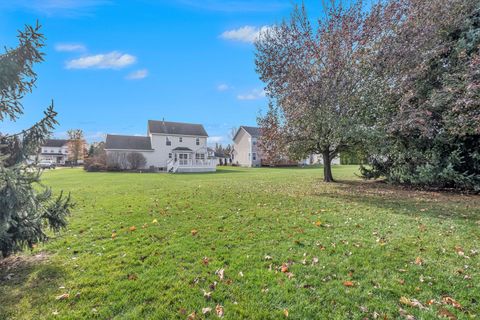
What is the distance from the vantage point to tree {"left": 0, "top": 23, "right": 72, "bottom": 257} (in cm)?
333

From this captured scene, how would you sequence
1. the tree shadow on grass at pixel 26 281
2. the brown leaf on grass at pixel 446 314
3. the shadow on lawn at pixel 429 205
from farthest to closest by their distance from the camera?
the shadow on lawn at pixel 429 205
the tree shadow on grass at pixel 26 281
the brown leaf on grass at pixel 446 314

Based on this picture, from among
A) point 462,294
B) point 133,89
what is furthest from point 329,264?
point 133,89

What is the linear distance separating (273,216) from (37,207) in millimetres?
5044

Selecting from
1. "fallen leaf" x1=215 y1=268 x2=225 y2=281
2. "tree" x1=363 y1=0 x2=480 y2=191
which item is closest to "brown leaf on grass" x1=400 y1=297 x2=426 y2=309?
"fallen leaf" x1=215 y1=268 x2=225 y2=281

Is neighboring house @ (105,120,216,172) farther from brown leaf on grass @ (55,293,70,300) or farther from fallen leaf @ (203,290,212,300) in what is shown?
fallen leaf @ (203,290,212,300)

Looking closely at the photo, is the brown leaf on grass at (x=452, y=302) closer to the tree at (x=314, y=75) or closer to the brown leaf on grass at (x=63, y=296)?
the brown leaf on grass at (x=63, y=296)

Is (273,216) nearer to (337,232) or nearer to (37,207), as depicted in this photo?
(337,232)

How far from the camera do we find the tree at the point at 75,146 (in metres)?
52.0

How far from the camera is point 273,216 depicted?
261 inches

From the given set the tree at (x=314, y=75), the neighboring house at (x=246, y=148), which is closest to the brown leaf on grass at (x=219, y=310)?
the tree at (x=314, y=75)

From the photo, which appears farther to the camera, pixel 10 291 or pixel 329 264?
pixel 329 264

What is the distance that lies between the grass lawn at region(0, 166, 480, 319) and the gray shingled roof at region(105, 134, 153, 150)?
31.4 m

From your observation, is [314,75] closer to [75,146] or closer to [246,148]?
[246,148]

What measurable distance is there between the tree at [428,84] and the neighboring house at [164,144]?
25.5m
